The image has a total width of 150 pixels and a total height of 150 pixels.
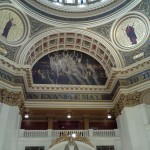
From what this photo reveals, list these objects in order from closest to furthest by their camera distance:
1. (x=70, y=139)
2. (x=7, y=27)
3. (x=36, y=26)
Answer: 1. (x=70, y=139)
2. (x=7, y=27)
3. (x=36, y=26)

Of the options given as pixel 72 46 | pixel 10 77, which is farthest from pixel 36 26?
pixel 10 77

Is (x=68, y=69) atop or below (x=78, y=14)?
below

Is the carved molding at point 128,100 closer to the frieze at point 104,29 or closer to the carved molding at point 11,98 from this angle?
the frieze at point 104,29

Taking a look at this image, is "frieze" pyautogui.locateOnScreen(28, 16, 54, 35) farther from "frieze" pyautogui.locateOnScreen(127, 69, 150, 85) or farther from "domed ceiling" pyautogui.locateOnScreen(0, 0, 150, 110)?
"frieze" pyautogui.locateOnScreen(127, 69, 150, 85)

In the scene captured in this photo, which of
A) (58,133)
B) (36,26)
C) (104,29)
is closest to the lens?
(58,133)

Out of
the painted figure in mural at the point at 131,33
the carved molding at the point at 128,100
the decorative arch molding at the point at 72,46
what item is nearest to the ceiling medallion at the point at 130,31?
the painted figure in mural at the point at 131,33

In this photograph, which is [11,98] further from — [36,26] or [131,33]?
[131,33]

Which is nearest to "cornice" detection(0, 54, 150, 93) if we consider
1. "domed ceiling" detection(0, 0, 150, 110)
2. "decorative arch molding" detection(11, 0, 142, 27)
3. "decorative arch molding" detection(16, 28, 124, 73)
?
"domed ceiling" detection(0, 0, 150, 110)

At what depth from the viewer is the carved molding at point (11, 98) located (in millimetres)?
15341

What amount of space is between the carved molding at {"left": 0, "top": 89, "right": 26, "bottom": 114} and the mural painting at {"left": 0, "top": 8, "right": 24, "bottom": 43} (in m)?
4.18

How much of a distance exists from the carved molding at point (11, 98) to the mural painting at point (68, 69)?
331 cm

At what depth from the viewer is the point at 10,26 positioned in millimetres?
18000

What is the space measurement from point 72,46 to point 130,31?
5218 mm

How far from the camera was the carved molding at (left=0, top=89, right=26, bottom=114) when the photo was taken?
50.3 ft
